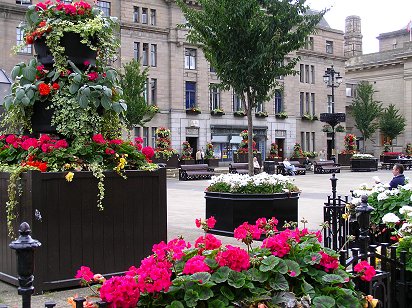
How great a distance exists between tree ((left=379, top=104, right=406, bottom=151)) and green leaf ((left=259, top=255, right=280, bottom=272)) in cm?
6365

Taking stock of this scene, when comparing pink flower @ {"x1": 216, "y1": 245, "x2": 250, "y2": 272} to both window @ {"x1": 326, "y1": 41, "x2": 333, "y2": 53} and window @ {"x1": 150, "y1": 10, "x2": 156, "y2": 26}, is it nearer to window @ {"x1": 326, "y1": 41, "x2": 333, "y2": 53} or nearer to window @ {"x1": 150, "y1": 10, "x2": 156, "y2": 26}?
window @ {"x1": 150, "y1": 10, "x2": 156, "y2": 26}

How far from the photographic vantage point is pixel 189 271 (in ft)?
10.9

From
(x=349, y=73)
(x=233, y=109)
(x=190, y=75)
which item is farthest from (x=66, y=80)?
(x=349, y=73)

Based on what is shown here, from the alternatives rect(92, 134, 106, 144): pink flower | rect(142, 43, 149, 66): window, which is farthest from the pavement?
rect(142, 43, 149, 66): window

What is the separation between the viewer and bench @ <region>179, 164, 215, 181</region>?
33.7 m

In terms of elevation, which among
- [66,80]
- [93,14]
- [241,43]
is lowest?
[66,80]

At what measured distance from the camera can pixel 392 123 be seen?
63.7m

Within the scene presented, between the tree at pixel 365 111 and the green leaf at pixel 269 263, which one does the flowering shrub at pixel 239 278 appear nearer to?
the green leaf at pixel 269 263

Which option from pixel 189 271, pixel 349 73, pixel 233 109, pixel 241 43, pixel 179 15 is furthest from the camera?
pixel 349 73

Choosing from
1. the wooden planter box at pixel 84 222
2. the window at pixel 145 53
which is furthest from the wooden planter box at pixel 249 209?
the window at pixel 145 53

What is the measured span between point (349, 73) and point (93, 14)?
232ft

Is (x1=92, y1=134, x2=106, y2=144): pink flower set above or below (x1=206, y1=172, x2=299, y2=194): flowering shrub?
above

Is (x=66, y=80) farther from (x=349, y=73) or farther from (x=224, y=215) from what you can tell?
(x=349, y=73)

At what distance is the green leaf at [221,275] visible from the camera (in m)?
3.27
